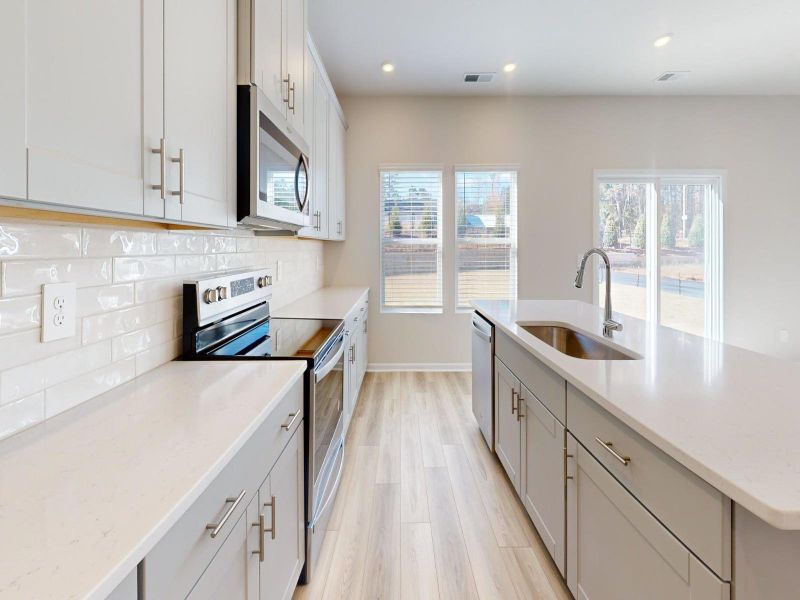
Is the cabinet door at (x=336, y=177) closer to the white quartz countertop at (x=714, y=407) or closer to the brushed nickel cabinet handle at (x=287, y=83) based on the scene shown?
the brushed nickel cabinet handle at (x=287, y=83)

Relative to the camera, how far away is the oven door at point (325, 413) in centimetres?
164

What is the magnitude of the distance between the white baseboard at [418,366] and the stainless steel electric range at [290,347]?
2541 mm

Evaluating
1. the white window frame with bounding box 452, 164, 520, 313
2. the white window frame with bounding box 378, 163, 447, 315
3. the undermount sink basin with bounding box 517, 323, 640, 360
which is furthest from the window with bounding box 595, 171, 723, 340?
the undermount sink basin with bounding box 517, 323, 640, 360

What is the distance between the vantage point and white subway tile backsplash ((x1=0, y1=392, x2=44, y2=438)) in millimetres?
904

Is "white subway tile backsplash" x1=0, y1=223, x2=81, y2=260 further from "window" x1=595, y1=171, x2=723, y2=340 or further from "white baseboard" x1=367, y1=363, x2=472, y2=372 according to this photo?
"window" x1=595, y1=171, x2=723, y2=340

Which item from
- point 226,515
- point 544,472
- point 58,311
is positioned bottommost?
point 544,472

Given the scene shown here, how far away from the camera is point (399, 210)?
4824mm

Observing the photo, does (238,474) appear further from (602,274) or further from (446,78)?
(602,274)

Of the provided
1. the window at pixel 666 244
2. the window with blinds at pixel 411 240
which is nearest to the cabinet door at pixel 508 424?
the window with blinds at pixel 411 240

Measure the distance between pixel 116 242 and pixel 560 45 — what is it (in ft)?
12.2

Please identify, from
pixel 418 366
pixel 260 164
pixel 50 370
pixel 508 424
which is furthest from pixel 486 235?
pixel 50 370

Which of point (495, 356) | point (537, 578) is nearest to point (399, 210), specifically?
point (495, 356)

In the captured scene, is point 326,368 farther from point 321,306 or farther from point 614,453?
point 321,306

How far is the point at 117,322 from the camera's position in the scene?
1282 mm
